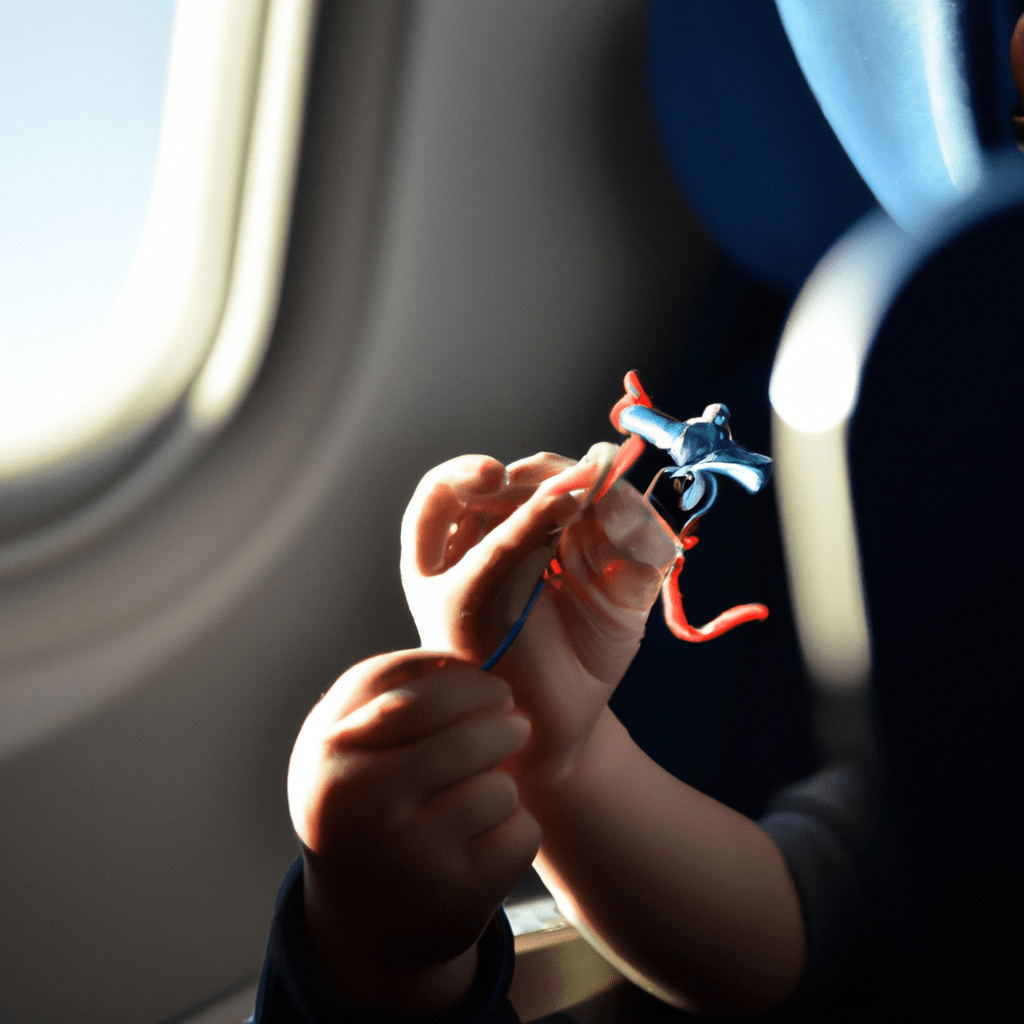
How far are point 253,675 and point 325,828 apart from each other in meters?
0.31

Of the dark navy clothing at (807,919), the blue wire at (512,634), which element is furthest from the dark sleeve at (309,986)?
the blue wire at (512,634)

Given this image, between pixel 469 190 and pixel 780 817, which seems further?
pixel 469 190

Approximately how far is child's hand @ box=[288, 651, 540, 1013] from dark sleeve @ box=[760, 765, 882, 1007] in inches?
6.3

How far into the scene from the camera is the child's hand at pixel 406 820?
321mm

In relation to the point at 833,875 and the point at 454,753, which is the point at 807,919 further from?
the point at 454,753

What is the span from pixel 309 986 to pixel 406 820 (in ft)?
0.31

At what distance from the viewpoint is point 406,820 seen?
0.32 m

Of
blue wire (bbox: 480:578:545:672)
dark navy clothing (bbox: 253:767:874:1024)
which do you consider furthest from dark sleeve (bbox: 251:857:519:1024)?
blue wire (bbox: 480:578:545:672)

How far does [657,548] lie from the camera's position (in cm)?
38

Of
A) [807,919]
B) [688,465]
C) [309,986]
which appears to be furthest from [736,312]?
[309,986]

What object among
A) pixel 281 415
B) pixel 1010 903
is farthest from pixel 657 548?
pixel 281 415

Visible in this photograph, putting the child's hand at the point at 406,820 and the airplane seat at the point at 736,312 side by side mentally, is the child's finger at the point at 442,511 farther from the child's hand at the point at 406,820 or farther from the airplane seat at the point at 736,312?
the airplane seat at the point at 736,312

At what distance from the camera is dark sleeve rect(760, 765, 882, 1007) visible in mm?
403

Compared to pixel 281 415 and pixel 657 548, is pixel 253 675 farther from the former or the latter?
pixel 657 548
